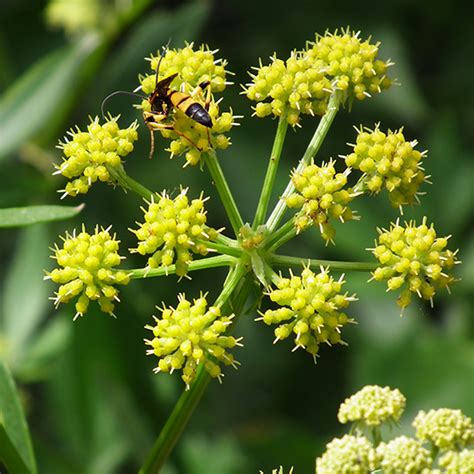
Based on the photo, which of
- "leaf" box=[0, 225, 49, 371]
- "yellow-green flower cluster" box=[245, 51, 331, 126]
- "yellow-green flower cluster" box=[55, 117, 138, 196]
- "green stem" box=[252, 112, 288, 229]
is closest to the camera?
"green stem" box=[252, 112, 288, 229]

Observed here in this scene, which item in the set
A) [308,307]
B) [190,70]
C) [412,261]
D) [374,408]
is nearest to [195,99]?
[190,70]

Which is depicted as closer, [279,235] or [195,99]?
[279,235]

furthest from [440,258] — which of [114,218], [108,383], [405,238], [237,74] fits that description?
[237,74]

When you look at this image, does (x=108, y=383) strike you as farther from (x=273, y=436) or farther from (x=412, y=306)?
(x=412, y=306)

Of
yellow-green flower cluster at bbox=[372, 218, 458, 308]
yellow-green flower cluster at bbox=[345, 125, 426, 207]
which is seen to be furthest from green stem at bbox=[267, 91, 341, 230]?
yellow-green flower cluster at bbox=[372, 218, 458, 308]

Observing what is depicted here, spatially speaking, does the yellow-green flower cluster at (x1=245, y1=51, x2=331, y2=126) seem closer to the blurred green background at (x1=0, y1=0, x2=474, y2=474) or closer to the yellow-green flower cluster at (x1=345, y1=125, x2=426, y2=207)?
the yellow-green flower cluster at (x1=345, y1=125, x2=426, y2=207)

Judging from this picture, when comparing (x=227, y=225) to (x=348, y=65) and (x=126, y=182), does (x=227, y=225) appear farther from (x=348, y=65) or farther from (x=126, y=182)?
(x=126, y=182)
